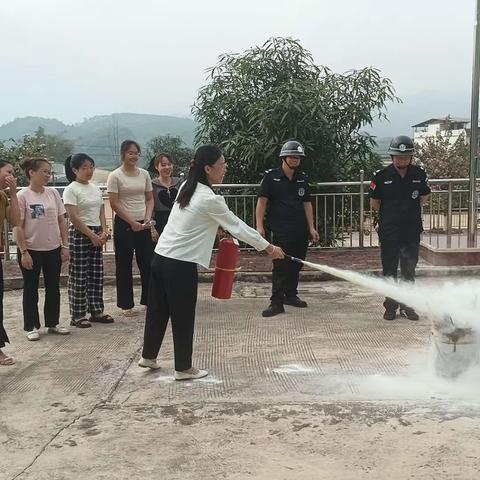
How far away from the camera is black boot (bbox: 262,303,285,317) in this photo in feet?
20.5

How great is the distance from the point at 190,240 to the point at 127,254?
2.11 m

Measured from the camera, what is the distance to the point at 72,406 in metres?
4.01

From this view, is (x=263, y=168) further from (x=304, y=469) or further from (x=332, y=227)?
(x=304, y=469)

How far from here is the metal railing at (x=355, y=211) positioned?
31.2ft

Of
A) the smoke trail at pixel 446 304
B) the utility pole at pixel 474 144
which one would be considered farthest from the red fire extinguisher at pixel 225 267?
the utility pole at pixel 474 144

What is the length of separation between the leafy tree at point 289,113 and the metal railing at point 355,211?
1.80 feet

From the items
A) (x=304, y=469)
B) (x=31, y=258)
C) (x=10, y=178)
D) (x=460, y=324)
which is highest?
(x=10, y=178)

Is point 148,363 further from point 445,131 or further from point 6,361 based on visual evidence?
point 445,131

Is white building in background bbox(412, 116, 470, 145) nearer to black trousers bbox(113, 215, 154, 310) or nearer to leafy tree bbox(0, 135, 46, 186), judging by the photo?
black trousers bbox(113, 215, 154, 310)

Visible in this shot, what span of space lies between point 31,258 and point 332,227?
5.59 meters

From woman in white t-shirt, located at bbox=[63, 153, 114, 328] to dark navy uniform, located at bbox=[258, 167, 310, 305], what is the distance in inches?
66.3

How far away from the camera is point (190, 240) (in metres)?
4.36

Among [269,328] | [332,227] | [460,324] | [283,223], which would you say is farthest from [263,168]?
[460,324]

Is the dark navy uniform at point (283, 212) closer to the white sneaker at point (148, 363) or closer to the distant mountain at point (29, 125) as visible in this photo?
the white sneaker at point (148, 363)
